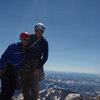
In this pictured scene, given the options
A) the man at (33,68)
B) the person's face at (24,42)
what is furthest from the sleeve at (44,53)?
the person's face at (24,42)

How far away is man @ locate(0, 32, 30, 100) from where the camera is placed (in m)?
8.77

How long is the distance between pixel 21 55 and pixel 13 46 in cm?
49

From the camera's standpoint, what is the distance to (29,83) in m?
9.34

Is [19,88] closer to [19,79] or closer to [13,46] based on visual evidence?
[19,79]

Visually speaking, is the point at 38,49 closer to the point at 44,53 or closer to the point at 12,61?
the point at 44,53

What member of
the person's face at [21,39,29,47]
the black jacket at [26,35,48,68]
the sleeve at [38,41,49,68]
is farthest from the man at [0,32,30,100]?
the sleeve at [38,41,49,68]

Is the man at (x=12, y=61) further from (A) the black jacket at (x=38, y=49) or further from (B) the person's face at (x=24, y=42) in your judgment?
(A) the black jacket at (x=38, y=49)

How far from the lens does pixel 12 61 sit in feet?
29.2

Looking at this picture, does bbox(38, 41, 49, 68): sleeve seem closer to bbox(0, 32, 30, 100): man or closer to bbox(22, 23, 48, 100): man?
bbox(22, 23, 48, 100): man

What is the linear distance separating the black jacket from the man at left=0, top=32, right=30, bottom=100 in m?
0.28

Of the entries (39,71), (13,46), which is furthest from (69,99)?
(13,46)

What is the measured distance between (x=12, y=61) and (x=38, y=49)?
3.87 feet

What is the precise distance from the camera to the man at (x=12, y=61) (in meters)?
8.77

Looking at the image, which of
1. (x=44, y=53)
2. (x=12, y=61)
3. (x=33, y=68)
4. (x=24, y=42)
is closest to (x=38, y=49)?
(x=44, y=53)
